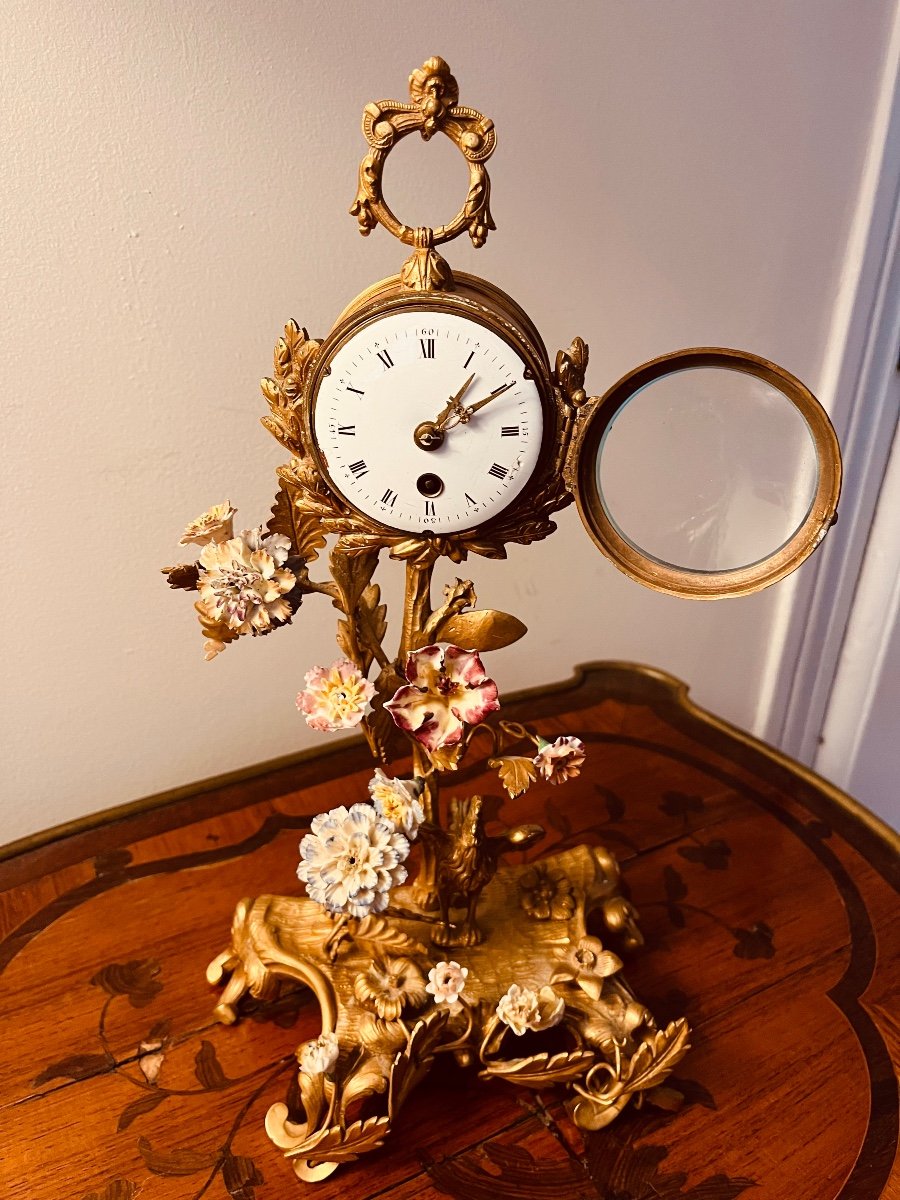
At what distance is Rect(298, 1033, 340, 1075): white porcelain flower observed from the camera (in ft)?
2.00

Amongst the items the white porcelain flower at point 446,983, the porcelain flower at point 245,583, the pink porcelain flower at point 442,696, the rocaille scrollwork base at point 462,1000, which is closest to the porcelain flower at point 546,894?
the rocaille scrollwork base at point 462,1000

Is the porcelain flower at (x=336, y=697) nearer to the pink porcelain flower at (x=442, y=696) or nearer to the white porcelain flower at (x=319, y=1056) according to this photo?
the pink porcelain flower at (x=442, y=696)

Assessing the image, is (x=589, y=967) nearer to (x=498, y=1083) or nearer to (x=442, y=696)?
(x=498, y=1083)

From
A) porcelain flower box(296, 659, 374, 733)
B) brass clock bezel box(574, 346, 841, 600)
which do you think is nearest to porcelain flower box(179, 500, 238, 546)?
porcelain flower box(296, 659, 374, 733)

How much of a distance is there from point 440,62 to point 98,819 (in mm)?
722

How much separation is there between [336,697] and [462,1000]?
0.78ft

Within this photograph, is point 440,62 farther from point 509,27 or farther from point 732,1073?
point 732,1073

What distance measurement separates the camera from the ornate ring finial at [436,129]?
0.52 metres

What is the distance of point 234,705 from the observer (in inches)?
Answer: 42.4

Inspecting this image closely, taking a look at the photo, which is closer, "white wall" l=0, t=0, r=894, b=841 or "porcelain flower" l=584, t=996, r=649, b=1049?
→ "porcelain flower" l=584, t=996, r=649, b=1049

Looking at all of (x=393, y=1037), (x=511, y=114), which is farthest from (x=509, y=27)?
(x=393, y=1037)

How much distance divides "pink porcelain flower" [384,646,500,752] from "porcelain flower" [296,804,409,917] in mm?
63

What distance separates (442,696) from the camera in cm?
59

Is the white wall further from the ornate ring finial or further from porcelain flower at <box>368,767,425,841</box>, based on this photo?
porcelain flower at <box>368,767,425,841</box>
